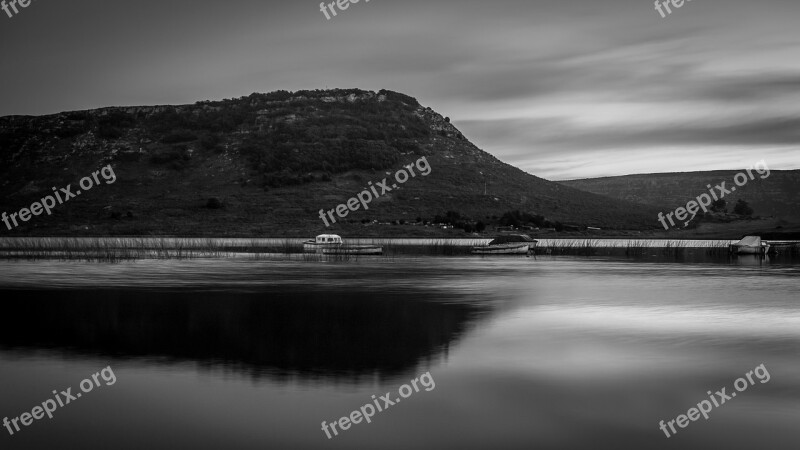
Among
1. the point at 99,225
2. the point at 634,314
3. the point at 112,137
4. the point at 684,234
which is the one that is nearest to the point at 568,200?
the point at 684,234

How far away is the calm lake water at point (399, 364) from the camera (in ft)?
43.1

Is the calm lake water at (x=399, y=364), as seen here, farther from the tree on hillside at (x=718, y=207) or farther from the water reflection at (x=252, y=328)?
the tree on hillside at (x=718, y=207)

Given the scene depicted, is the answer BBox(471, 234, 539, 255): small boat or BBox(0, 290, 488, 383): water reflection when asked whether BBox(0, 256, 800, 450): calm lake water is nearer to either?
BBox(0, 290, 488, 383): water reflection

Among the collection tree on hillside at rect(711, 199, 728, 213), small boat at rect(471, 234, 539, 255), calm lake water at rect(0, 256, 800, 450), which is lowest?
calm lake water at rect(0, 256, 800, 450)

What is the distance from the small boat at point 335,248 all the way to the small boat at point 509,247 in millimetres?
11789

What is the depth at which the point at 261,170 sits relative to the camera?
513 ft

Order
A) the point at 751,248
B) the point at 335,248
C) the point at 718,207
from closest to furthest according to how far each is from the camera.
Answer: the point at 335,248 < the point at 751,248 < the point at 718,207

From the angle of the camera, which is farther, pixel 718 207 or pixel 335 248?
pixel 718 207

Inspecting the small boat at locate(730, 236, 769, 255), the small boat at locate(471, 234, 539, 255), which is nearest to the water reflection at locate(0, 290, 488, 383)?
the small boat at locate(471, 234, 539, 255)

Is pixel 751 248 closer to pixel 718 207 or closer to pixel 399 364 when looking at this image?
pixel 399 364

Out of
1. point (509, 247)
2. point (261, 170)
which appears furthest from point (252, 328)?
point (261, 170)

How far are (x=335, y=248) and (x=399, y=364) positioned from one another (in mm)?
57529

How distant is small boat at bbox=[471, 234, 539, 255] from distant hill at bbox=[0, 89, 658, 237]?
37940 millimetres

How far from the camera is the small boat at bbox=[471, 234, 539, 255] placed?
81000mm
